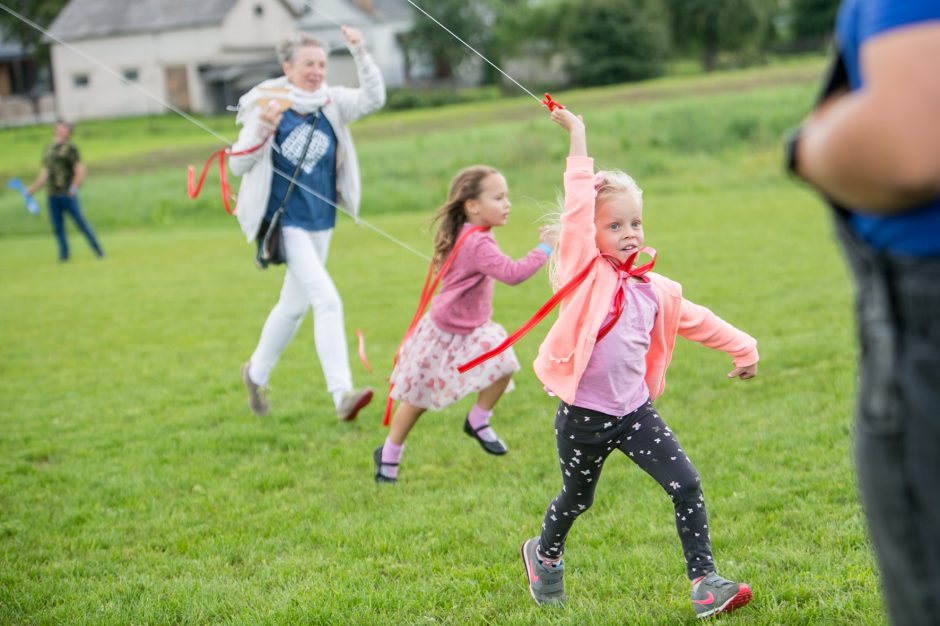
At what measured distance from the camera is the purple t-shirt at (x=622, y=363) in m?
3.72

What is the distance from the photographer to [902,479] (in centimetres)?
174

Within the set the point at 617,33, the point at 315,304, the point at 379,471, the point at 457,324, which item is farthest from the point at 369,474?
the point at 617,33

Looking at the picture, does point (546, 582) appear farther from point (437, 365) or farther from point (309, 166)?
point (309, 166)

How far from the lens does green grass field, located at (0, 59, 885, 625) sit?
4168 mm

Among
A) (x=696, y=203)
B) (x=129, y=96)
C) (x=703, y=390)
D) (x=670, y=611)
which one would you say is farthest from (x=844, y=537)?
(x=129, y=96)

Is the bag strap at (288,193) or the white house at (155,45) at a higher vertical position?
the bag strap at (288,193)

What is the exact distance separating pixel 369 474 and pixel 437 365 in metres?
0.76

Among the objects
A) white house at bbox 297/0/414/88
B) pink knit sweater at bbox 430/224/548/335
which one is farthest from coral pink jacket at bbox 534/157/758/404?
white house at bbox 297/0/414/88

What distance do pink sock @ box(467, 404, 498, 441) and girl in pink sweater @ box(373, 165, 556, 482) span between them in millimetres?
173

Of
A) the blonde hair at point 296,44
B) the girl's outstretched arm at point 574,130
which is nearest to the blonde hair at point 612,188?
the girl's outstretched arm at point 574,130

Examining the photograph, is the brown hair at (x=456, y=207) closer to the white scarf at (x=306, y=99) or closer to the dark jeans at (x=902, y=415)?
the white scarf at (x=306, y=99)

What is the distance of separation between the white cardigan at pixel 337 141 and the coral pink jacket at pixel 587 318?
288 cm

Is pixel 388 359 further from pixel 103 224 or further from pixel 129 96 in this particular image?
pixel 129 96

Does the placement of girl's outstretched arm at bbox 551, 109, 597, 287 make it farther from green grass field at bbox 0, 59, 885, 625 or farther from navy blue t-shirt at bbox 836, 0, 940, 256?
navy blue t-shirt at bbox 836, 0, 940, 256
